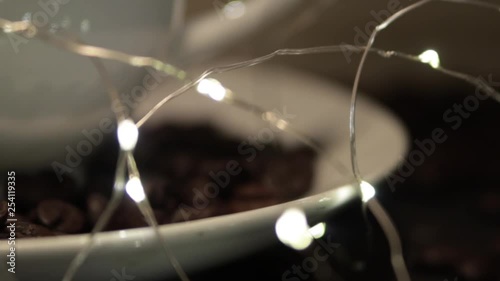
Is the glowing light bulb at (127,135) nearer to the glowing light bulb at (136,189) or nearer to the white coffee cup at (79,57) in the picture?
the glowing light bulb at (136,189)

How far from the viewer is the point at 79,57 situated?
339 millimetres

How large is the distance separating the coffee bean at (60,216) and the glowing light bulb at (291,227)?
3.8 inches

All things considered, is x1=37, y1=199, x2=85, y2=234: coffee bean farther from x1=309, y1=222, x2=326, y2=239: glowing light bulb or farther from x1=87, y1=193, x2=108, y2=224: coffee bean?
x1=309, y1=222, x2=326, y2=239: glowing light bulb

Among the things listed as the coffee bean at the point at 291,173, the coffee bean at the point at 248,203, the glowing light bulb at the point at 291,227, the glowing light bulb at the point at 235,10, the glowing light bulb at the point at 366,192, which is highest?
the glowing light bulb at the point at 235,10

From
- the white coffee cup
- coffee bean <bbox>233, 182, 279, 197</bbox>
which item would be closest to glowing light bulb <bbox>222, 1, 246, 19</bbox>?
the white coffee cup

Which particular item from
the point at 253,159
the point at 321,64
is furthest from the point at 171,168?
the point at 321,64

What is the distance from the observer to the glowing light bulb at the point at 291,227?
0.21 metres

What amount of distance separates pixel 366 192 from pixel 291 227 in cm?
4

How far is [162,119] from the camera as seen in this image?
0.44 meters

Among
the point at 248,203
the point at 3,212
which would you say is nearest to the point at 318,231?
the point at 248,203

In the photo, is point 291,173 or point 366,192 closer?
point 366,192

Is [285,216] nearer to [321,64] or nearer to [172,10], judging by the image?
[172,10]

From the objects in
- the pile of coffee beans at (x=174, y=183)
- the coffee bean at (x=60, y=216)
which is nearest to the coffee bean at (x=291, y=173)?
the pile of coffee beans at (x=174, y=183)

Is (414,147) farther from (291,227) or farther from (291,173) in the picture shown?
(291,227)
